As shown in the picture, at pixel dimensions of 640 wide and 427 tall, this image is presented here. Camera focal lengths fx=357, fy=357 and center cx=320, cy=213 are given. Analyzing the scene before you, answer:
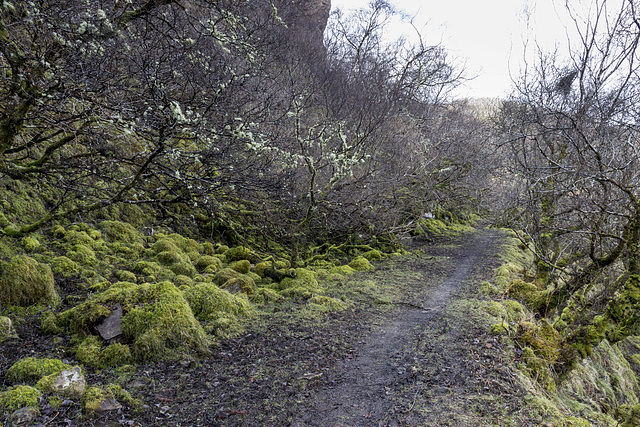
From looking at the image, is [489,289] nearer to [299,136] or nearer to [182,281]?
[299,136]

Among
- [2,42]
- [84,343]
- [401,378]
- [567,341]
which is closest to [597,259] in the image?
[567,341]

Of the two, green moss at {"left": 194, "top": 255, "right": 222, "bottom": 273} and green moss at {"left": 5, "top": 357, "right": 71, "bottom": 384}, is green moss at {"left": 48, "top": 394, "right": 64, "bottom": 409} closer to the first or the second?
green moss at {"left": 5, "top": 357, "right": 71, "bottom": 384}

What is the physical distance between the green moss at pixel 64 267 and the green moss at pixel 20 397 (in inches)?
104

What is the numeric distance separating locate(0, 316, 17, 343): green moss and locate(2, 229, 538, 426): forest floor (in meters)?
0.28

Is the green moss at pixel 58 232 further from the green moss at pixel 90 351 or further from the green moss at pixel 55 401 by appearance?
the green moss at pixel 55 401

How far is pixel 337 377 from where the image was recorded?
4.27 m

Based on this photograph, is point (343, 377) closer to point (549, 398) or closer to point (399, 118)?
Result: point (549, 398)

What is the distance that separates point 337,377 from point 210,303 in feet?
7.33

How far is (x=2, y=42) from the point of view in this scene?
3307mm

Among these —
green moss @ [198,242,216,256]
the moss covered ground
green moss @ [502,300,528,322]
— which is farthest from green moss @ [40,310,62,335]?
green moss @ [502,300,528,322]

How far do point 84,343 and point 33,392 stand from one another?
3.41 feet

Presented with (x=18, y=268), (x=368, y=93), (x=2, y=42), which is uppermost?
(x=368, y=93)

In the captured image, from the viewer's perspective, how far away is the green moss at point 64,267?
5.37 m

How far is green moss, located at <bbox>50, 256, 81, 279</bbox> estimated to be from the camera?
5366 mm
